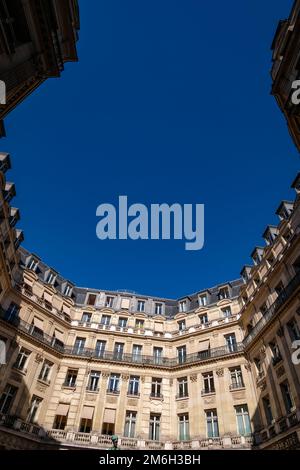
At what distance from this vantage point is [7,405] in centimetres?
2222

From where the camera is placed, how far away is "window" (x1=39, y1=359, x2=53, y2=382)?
25203 mm

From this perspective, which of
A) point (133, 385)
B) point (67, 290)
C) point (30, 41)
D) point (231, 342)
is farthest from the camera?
point (67, 290)

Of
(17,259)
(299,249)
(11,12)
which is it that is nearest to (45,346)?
(17,259)

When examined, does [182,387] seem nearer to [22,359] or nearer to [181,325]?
[181,325]

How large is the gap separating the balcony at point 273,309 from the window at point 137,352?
9565 millimetres

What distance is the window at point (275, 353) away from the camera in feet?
66.1

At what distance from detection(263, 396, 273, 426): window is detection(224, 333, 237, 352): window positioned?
4758 millimetres

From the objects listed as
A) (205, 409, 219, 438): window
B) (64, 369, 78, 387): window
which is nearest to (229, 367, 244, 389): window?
(205, 409, 219, 438): window

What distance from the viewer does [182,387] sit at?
2662cm

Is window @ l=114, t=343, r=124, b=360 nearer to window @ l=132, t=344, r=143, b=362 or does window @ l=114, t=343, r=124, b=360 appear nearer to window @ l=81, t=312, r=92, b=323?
window @ l=132, t=344, r=143, b=362

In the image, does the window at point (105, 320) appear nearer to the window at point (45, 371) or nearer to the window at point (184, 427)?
the window at point (45, 371)

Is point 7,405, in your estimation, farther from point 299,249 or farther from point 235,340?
point 299,249

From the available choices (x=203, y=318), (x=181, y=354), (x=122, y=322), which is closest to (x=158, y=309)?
(x=122, y=322)

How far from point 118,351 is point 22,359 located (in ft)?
27.6
